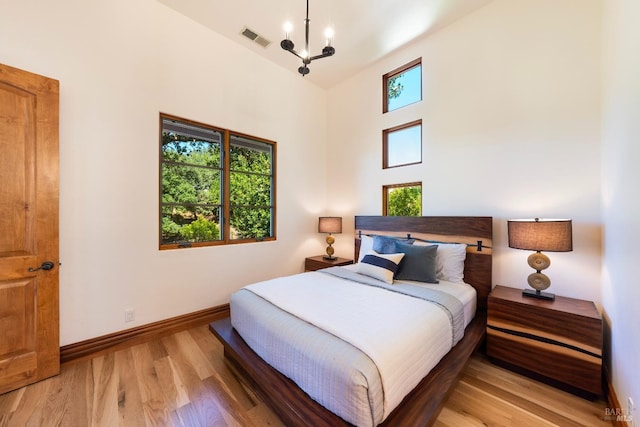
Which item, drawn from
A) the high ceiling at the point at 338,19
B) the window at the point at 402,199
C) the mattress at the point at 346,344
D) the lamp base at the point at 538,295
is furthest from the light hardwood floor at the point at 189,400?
the high ceiling at the point at 338,19

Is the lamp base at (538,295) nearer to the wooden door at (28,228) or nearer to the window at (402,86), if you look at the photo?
the window at (402,86)

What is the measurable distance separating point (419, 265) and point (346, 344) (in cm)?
145

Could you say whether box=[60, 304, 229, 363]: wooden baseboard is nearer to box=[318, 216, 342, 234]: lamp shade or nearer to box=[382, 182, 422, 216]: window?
box=[318, 216, 342, 234]: lamp shade

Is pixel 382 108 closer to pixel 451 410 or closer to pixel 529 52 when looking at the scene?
pixel 529 52

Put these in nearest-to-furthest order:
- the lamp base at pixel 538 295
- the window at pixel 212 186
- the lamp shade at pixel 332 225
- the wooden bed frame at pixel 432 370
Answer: the wooden bed frame at pixel 432 370, the lamp base at pixel 538 295, the window at pixel 212 186, the lamp shade at pixel 332 225

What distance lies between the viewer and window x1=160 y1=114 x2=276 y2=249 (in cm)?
281

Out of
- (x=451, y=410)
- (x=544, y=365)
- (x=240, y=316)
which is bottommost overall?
(x=451, y=410)

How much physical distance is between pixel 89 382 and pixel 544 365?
351 cm

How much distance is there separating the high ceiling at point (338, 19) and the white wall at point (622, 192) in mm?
1506

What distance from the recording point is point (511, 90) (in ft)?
8.32

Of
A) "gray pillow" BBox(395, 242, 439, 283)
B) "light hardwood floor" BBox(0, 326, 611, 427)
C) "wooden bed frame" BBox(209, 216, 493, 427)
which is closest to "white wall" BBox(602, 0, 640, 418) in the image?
"light hardwood floor" BBox(0, 326, 611, 427)

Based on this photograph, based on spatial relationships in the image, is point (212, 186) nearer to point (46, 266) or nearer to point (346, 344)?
point (46, 266)

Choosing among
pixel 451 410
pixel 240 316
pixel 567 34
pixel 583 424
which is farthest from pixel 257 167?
pixel 583 424

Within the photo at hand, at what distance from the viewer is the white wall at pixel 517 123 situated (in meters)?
2.17
